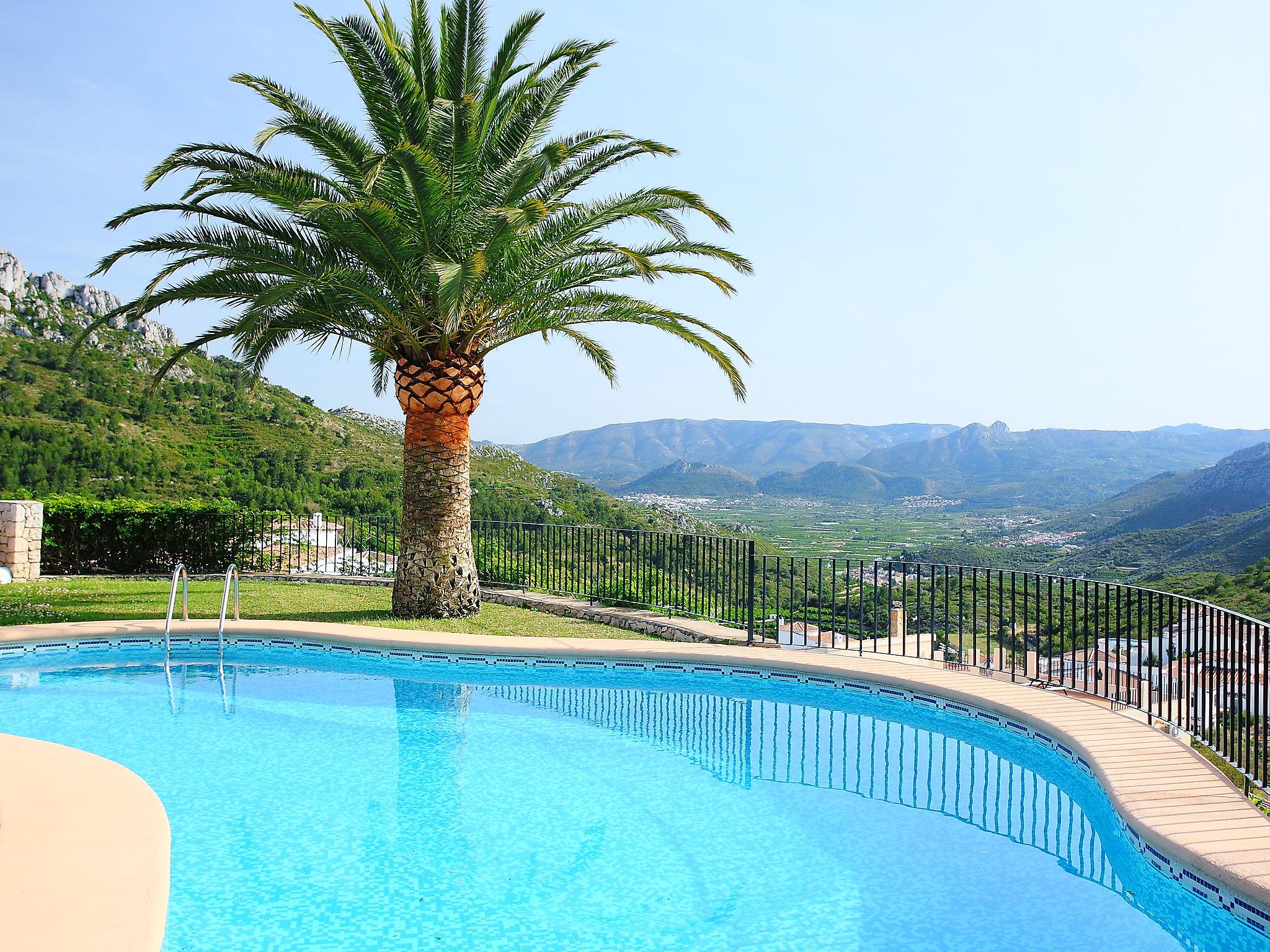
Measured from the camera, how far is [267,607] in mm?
11914


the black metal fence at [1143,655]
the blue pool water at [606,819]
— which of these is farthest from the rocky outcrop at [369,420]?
the black metal fence at [1143,655]

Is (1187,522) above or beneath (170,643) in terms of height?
above

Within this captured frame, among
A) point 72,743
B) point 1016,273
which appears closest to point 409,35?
point 72,743

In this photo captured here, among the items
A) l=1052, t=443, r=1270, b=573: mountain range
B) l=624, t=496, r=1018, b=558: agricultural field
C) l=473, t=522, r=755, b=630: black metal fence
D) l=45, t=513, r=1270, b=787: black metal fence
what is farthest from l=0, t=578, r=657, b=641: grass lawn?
l=1052, t=443, r=1270, b=573: mountain range

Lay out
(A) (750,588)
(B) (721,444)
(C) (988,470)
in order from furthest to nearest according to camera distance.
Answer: (B) (721,444), (C) (988,470), (A) (750,588)

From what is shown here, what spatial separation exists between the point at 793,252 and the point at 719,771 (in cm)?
1442

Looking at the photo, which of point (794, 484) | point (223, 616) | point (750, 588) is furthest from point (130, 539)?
point (794, 484)

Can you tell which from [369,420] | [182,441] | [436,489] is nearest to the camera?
[436,489]

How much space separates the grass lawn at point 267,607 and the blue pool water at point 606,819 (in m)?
1.91

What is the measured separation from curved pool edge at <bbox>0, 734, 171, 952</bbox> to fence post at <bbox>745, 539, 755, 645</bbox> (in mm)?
6104

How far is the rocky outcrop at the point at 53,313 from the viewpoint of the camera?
36469mm

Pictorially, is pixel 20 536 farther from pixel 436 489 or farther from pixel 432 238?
pixel 432 238

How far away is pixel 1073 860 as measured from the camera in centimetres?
496

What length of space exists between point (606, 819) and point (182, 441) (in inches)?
1229
